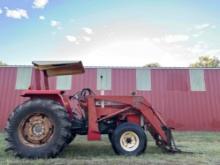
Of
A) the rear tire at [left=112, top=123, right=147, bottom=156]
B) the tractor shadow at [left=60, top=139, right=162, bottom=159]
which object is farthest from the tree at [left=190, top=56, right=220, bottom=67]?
the rear tire at [left=112, top=123, right=147, bottom=156]

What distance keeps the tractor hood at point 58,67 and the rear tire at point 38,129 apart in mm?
797

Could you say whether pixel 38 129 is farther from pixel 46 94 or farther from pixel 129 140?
pixel 129 140

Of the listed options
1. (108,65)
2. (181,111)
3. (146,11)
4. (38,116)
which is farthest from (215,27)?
(38,116)

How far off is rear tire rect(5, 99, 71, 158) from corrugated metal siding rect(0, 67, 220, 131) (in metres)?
7.50

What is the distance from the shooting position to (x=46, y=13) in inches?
334

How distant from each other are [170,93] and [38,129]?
28.6 ft

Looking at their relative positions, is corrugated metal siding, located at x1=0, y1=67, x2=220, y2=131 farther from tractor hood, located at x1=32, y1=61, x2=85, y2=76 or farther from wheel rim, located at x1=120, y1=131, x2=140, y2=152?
wheel rim, located at x1=120, y1=131, x2=140, y2=152

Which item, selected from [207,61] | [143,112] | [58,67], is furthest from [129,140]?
[207,61]

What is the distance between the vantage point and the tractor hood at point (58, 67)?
484 cm

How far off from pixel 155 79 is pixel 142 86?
76cm

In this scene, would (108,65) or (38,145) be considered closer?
(38,145)

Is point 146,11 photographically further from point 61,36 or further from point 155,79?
point 155,79

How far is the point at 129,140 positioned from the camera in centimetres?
453

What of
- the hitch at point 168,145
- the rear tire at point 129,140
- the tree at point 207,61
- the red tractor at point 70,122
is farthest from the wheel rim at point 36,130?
the tree at point 207,61
